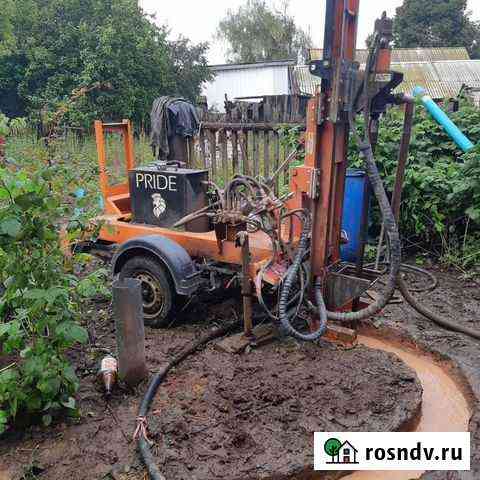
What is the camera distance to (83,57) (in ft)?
49.0

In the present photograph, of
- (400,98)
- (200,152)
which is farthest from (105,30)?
(400,98)

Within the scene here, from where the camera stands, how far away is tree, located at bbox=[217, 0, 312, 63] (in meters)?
36.8

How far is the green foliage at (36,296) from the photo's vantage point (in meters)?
2.72

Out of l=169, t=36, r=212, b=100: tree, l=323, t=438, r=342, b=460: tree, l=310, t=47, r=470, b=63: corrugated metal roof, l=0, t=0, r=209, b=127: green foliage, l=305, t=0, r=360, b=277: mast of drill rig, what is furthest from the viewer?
l=310, t=47, r=470, b=63: corrugated metal roof

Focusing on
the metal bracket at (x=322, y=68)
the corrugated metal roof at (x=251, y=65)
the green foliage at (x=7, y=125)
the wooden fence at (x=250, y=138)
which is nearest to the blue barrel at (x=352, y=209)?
the wooden fence at (x=250, y=138)

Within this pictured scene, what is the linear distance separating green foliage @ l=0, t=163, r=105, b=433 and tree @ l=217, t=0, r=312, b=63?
3651 centimetres

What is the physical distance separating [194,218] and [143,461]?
7.25 ft

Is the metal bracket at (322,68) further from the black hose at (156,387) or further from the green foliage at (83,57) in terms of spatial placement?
the green foliage at (83,57)

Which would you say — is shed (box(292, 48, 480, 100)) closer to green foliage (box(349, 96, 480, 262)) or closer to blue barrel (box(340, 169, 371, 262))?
green foliage (box(349, 96, 480, 262))

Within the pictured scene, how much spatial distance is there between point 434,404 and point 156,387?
1930 millimetres

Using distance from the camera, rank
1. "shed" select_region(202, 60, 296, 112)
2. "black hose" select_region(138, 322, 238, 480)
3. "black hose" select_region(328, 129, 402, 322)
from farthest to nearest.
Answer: "shed" select_region(202, 60, 296, 112) → "black hose" select_region(328, 129, 402, 322) → "black hose" select_region(138, 322, 238, 480)

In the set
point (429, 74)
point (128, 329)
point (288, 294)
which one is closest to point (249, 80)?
point (429, 74)

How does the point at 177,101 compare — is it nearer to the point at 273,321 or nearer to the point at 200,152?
the point at 200,152

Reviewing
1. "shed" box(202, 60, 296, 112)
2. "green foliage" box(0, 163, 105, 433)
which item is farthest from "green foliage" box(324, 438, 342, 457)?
"shed" box(202, 60, 296, 112)
